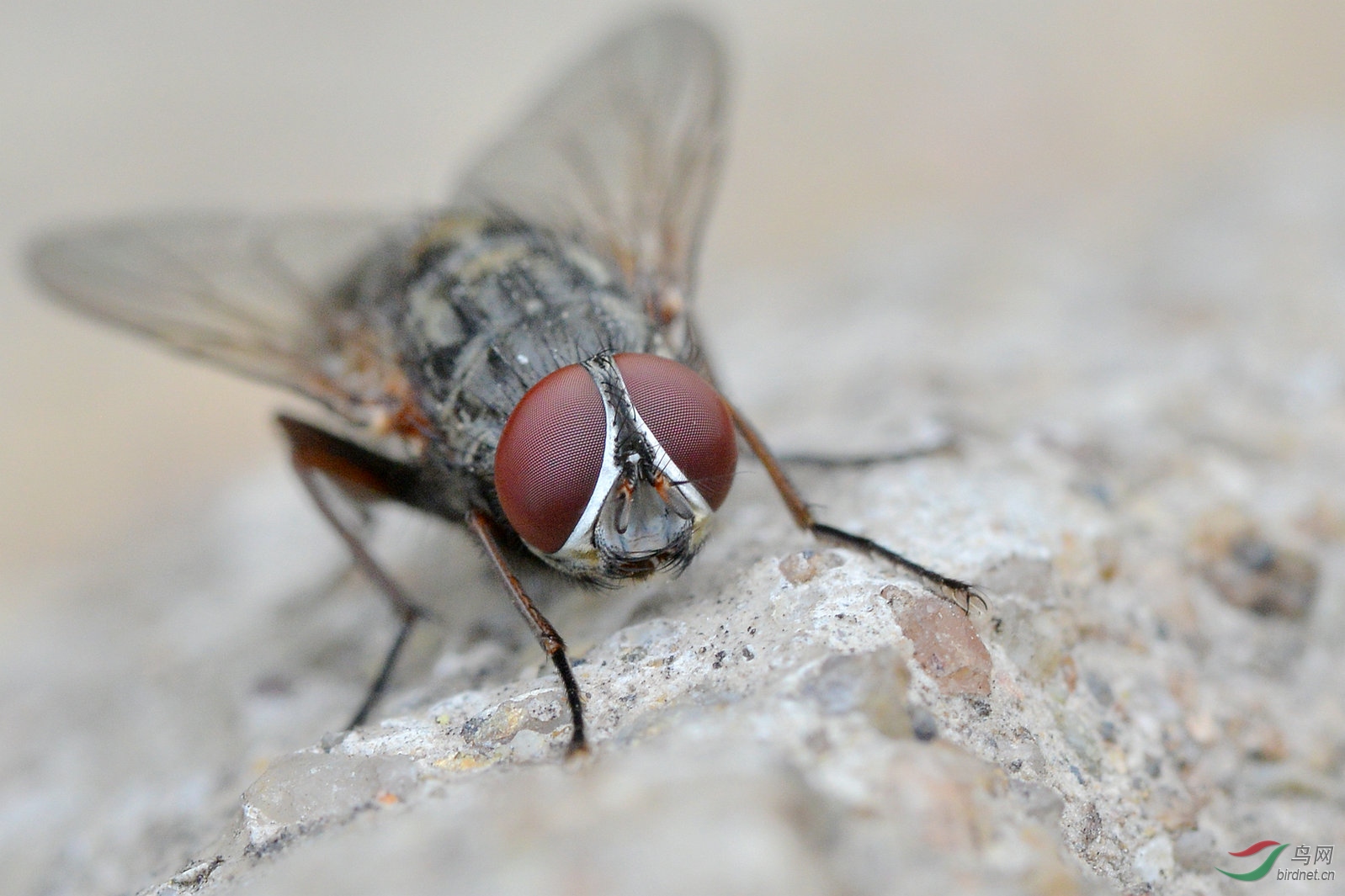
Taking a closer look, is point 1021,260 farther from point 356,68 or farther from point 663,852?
point 356,68

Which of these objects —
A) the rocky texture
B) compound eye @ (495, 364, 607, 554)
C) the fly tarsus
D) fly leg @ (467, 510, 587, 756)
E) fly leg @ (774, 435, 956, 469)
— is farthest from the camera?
fly leg @ (774, 435, 956, 469)

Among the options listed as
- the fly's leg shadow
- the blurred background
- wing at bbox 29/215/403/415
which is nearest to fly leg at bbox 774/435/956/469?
the fly's leg shadow

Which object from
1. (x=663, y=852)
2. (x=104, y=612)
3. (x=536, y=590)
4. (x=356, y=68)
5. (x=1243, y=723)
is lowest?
(x=1243, y=723)

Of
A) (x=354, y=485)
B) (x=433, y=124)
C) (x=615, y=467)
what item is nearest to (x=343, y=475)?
(x=354, y=485)

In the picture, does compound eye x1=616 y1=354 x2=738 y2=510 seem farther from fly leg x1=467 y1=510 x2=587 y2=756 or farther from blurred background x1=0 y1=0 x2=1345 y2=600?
blurred background x1=0 y1=0 x2=1345 y2=600

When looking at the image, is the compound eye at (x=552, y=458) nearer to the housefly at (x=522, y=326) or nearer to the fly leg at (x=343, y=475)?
the housefly at (x=522, y=326)

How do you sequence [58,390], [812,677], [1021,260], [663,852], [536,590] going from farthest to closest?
[58,390], [1021,260], [536,590], [812,677], [663,852]

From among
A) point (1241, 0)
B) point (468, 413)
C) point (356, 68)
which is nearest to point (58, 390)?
point (356, 68)
